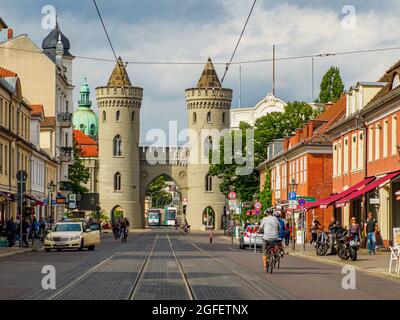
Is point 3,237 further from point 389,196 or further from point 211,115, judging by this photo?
point 211,115

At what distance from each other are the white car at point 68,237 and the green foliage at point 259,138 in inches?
1830

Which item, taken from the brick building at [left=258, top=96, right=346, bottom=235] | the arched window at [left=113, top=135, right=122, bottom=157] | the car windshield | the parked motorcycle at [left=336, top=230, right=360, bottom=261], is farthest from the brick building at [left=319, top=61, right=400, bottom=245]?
the arched window at [left=113, top=135, right=122, bottom=157]

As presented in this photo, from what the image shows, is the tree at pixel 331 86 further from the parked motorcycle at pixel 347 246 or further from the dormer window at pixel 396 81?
the parked motorcycle at pixel 347 246

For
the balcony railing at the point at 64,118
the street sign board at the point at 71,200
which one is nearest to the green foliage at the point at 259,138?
the balcony railing at the point at 64,118

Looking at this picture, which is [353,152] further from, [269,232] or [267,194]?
[267,194]

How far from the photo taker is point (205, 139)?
141000 millimetres

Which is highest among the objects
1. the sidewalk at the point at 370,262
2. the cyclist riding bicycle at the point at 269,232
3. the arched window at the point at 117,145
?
the arched window at the point at 117,145

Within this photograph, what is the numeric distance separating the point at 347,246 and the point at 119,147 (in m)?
105

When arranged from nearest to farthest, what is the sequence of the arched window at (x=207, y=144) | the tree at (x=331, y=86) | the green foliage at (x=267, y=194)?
the green foliage at (x=267, y=194)
the tree at (x=331, y=86)
the arched window at (x=207, y=144)

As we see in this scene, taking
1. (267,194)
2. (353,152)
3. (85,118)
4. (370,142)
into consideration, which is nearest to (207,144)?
(85,118)

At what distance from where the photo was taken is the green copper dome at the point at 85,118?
187m

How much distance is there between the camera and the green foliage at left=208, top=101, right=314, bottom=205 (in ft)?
307

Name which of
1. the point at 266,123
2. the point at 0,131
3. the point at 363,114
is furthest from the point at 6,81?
the point at 266,123
